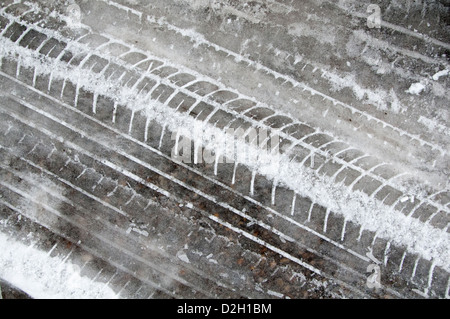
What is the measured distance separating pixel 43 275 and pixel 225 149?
3342 mm

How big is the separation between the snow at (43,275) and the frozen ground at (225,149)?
2cm

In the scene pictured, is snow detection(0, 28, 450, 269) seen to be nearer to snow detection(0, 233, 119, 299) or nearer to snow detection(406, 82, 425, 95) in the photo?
snow detection(0, 233, 119, 299)

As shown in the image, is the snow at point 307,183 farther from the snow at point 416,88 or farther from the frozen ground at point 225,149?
the snow at point 416,88

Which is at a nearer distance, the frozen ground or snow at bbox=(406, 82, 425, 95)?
the frozen ground

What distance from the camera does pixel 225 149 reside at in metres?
5.61

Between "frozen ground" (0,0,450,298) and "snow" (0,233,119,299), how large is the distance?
0.02m

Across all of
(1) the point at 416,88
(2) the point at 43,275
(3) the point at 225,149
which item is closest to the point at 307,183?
(3) the point at 225,149

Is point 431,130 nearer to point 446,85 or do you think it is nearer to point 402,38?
point 446,85

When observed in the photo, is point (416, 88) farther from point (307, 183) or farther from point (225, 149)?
point (225, 149)

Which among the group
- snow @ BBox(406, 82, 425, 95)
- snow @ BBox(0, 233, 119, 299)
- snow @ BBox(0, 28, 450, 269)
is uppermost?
snow @ BBox(406, 82, 425, 95)

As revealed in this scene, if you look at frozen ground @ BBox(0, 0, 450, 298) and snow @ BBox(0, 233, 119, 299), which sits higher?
frozen ground @ BBox(0, 0, 450, 298)

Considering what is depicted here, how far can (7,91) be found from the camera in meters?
5.72

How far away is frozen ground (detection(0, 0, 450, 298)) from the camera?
556 centimetres

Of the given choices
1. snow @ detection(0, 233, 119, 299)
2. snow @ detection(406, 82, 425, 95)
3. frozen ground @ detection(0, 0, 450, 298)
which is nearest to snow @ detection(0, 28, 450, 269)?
frozen ground @ detection(0, 0, 450, 298)
